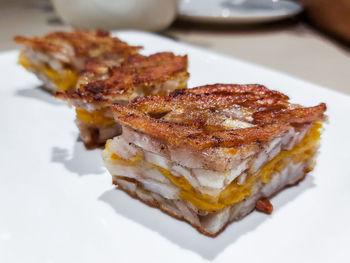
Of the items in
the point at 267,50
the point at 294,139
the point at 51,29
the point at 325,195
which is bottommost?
the point at 51,29

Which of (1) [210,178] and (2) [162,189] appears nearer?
(1) [210,178]

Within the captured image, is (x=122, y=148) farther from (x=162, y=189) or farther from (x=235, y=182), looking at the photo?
(x=235, y=182)

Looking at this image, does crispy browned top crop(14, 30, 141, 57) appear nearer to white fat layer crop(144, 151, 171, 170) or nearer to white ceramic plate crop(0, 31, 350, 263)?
white ceramic plate crop(0, 31, 350, 263)

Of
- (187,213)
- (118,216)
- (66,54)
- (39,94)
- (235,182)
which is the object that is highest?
(235,182)

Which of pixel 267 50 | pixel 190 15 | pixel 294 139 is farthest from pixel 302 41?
pixel 294 139

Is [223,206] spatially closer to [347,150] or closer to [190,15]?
[347,150]

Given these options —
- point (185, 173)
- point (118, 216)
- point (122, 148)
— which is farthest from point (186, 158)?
point (118, 216)

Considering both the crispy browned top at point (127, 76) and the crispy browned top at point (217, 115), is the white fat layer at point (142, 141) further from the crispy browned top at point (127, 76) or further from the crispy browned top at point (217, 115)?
the crispy browned top at point (127, 76)

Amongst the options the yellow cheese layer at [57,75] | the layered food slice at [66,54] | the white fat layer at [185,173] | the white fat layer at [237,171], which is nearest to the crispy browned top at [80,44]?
the layered food slice at [66,54]

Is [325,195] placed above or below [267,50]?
above
